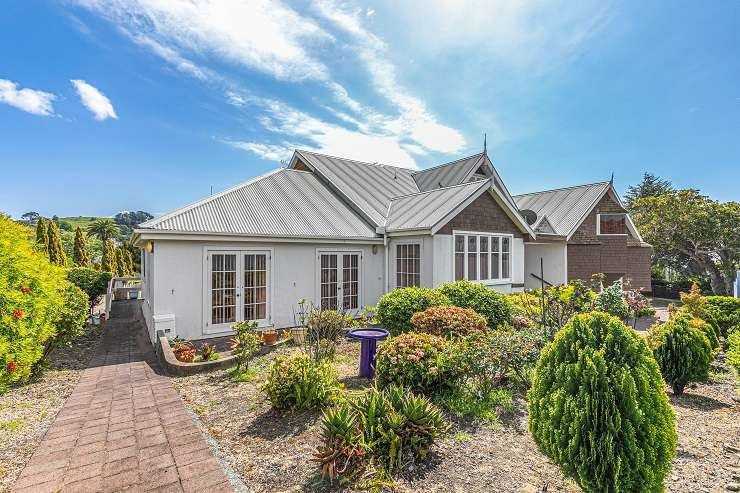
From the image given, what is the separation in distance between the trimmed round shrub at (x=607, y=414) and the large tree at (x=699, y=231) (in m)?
32.0

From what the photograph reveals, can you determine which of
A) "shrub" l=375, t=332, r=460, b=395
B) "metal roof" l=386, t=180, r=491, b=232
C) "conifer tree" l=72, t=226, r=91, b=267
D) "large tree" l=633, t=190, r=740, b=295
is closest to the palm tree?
"conifer tree" l=72, t=226, r=91, b=267

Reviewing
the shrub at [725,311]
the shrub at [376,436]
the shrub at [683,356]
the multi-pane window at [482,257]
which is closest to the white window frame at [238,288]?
the multi-pane window at [482,257]

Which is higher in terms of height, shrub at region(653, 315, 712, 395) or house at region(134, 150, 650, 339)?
house at region(134, 150, 650, 339)

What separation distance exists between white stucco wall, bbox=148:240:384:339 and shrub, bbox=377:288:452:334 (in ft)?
10.3

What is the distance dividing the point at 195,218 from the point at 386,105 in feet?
30.9

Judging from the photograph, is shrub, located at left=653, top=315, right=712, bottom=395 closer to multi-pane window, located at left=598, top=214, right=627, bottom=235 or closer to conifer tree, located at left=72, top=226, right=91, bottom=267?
multi-pane window, located at left=598, top=214, right=627, bottom=235

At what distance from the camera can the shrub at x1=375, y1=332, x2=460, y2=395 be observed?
17.3ft

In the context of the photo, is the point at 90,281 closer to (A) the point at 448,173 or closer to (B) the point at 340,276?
(B) the point at 340,276

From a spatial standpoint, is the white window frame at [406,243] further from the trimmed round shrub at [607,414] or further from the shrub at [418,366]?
the trimmed round shrub at [607,414]

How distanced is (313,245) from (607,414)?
9.58 m

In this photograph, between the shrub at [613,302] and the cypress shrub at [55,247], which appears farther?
the cypress shrub at [55,247]

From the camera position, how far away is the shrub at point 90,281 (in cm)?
1564

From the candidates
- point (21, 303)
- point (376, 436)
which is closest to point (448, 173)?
point (376, 436)

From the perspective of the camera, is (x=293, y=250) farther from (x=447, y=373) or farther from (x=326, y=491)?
(x=326, y=491)
